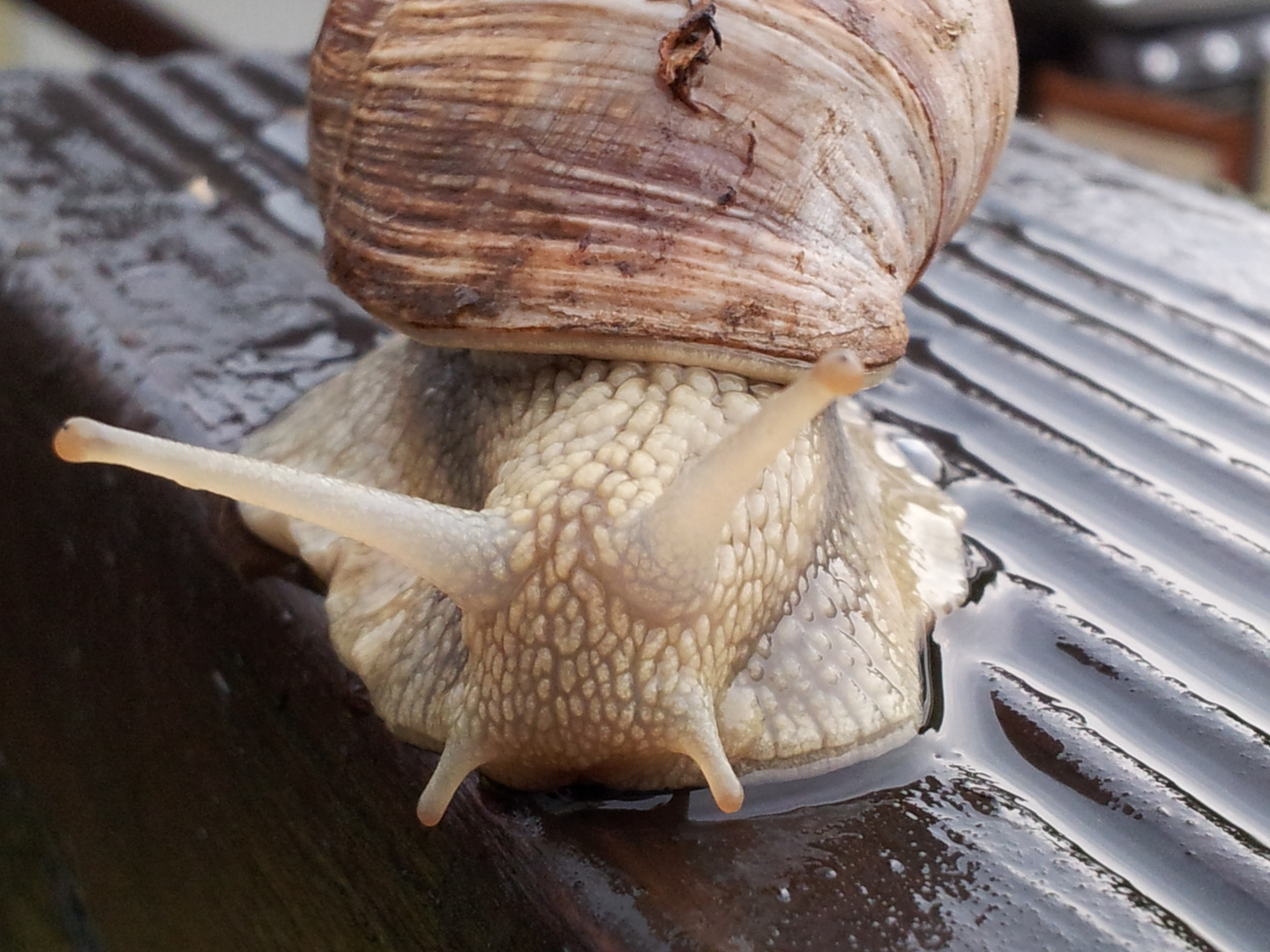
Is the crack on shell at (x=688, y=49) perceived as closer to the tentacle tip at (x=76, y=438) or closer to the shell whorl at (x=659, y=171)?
the shell whorl at (x=659, y=171)

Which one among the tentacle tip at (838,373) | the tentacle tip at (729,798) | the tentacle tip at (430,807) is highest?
the tentacle tip at (838,373)

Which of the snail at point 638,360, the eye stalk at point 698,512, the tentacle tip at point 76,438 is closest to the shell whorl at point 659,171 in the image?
the snail at point 638,360

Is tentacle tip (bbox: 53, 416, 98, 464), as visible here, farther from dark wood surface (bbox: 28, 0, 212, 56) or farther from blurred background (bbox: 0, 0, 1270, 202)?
dark wood surface (bbox: 28, 0, 212, 56)

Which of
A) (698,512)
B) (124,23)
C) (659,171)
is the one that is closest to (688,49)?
(659,171)

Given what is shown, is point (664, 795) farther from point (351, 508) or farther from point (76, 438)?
point (76, 438)

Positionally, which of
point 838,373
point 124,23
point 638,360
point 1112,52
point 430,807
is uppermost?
point 1112,52

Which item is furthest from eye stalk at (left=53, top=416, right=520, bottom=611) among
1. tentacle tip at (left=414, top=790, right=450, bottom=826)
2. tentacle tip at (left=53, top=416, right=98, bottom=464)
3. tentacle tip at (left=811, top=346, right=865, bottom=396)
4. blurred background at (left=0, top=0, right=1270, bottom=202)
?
blurred background at (left=0, top=0, right=1270, bottom=202)
